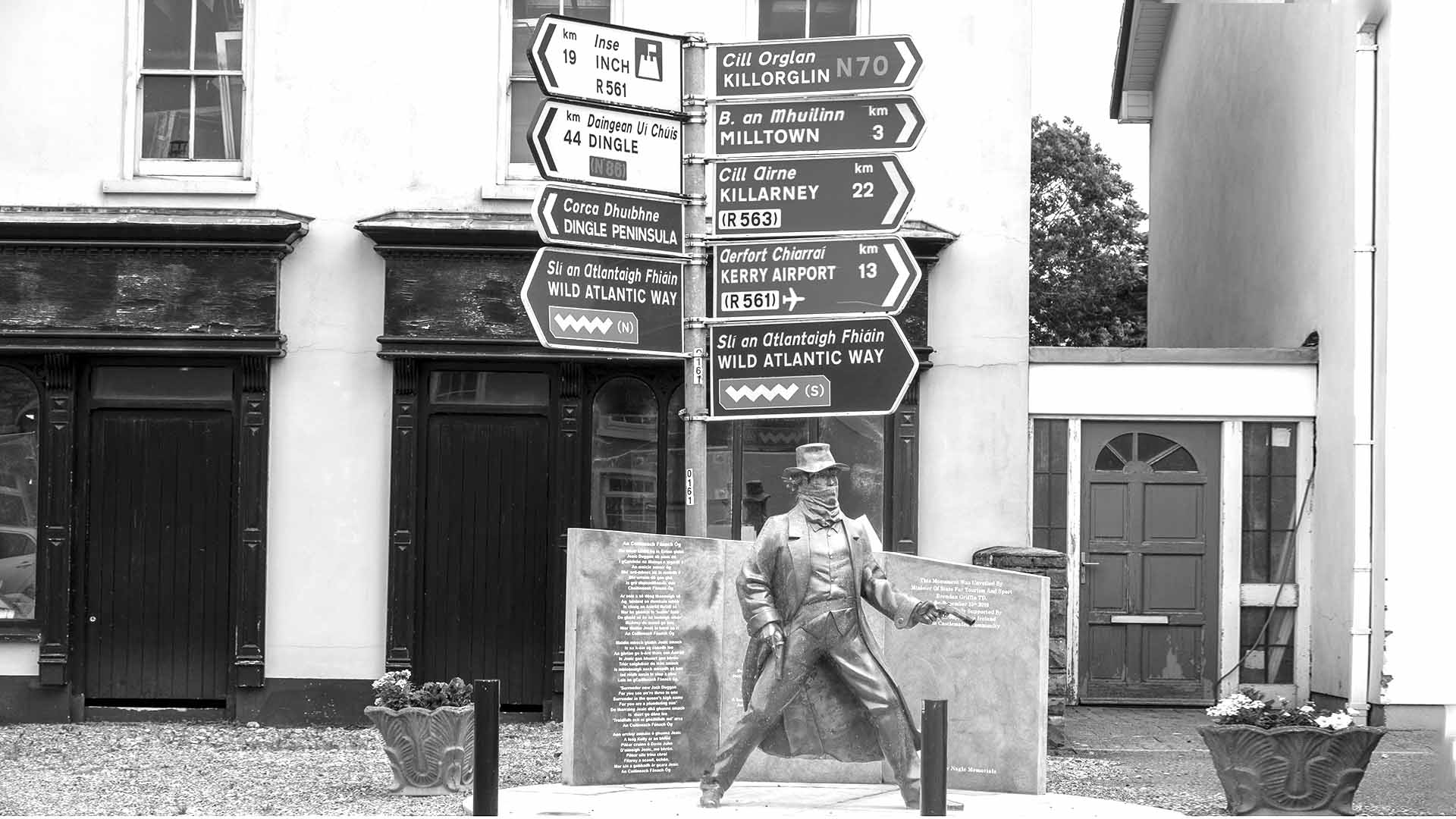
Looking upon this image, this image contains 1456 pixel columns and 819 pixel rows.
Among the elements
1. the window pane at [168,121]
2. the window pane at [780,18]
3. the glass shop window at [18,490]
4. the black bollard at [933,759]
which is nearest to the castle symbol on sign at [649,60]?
the black bollard at [933,759]

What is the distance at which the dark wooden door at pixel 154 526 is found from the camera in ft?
41.4

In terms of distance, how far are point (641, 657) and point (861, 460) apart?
11.5 feet

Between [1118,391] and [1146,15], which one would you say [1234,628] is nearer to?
[1118,391]

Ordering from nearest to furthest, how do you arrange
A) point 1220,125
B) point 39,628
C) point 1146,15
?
1. point 39,628
2. point 1220,125
3. point 1146,15

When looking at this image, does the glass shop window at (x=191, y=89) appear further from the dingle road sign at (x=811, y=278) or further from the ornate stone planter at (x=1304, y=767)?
the ornate stone planter at (x=1304, y=767)

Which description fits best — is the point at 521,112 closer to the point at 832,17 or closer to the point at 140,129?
the point at 832,17

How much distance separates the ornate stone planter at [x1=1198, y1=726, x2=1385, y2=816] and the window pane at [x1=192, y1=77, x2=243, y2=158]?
798 cm

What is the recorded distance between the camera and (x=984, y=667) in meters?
9.77

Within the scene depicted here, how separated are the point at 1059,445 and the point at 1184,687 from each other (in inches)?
77.6

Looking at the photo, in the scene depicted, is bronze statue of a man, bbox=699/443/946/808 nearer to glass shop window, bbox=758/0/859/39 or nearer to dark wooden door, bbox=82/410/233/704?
glass shop window, bbox=758/0/859/39

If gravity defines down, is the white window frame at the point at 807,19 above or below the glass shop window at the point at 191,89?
above

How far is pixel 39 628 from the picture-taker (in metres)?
12.5

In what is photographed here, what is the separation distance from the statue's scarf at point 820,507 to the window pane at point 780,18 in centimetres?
485

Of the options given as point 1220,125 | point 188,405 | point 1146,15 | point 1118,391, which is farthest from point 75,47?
point 1146,15
